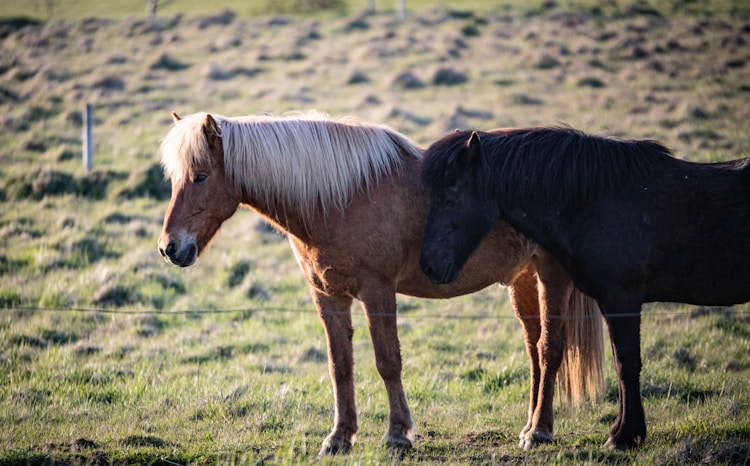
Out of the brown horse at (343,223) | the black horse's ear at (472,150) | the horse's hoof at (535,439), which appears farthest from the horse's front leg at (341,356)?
the black horse's ear at (472,150)

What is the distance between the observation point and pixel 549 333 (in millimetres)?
5992

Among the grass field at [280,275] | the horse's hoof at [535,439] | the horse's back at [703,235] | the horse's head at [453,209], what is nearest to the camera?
the horse's back at [703,235]

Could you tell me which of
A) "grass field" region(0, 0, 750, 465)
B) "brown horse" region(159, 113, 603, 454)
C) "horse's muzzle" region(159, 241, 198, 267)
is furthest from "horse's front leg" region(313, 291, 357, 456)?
"horse's muzzle" region(159, 241, 198, 267)

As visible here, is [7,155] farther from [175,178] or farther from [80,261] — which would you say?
[175,178]

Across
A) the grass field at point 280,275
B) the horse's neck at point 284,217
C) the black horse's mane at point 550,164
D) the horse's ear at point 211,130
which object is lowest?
the grass field at point 280,275

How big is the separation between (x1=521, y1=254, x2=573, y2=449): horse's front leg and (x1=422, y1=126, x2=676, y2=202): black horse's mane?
713mm

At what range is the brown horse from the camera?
540 centimetres

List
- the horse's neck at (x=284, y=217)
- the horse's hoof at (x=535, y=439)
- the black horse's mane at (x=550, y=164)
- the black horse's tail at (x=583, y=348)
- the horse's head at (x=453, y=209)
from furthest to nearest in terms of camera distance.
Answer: the black horse's tail at (x=583, y=348)
the horse's hoof at (x=535, y=439)
the horse's neck at (x=284, y=217)
the black horse's mane at (x=550, y=164)
the horse's head at (x=453, y=209)

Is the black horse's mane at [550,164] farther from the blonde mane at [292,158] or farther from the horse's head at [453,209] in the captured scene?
the blonde mane at [292,158]

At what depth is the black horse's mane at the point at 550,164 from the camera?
5449mm

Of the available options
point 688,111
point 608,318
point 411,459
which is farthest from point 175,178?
point 688,111

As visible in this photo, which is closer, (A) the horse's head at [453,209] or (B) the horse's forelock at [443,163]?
(A) the horse's head at [453,209]

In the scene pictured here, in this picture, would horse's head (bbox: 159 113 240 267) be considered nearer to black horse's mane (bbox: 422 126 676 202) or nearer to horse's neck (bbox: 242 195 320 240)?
horse's neck (bbox: 242 195 320 240)

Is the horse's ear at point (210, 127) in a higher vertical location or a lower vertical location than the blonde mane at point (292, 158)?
higher
